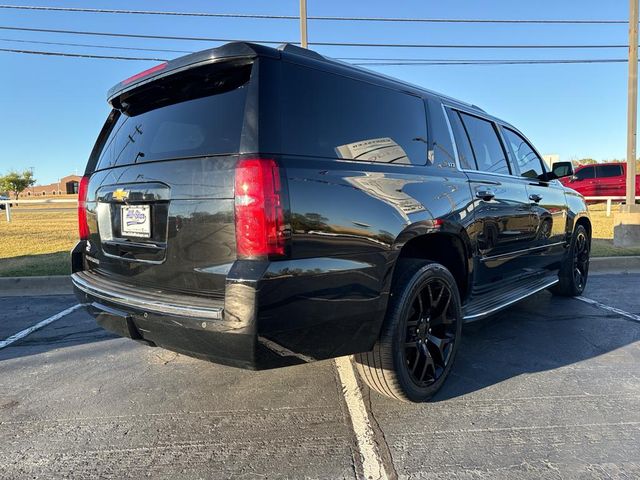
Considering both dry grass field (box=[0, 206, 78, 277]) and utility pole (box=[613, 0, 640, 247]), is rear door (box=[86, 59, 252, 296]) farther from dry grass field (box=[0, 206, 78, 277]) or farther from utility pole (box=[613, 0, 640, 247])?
utility pole (box=[613, 0, 640, 247])

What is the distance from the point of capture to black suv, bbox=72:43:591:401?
7.13 ft

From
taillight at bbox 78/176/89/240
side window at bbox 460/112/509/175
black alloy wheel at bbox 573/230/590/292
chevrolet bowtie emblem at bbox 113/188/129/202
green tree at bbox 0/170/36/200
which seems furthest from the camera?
green tree at bbox 0/170/36/200

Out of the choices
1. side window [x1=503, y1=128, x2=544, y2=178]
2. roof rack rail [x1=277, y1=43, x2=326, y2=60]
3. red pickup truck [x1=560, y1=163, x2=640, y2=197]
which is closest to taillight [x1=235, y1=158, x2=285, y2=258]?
roof rack rail [x1=277, y1=43, x2=326, y2=60]

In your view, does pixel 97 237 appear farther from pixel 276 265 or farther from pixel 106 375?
pixel 276 265

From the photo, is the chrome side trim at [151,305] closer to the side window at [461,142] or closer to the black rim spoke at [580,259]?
the side window at [461,142]

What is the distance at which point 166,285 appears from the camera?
2484 millimetres

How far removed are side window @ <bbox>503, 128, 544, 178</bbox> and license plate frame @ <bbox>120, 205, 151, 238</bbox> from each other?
3.48 meters

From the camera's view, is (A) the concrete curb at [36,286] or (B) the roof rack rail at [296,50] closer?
(B) the roof rack rail at [296,50]

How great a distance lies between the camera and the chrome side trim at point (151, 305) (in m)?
2.18

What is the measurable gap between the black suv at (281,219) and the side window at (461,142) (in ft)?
0.51

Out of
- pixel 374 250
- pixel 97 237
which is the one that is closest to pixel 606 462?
pixel 374 250

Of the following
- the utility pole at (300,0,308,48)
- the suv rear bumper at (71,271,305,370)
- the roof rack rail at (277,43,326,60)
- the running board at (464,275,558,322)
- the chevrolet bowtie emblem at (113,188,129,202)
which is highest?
the utility pole at (300,0,308,48)

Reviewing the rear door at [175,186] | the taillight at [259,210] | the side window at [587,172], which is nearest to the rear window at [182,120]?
the rear door at [175,186]

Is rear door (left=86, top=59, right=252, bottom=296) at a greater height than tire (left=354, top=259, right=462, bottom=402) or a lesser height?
greater
